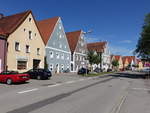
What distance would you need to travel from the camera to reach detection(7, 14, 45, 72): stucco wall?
28.8 meters

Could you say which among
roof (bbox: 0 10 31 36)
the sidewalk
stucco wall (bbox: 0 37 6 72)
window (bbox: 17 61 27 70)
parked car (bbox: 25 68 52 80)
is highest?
roof (bbox: 0 10 31 36)

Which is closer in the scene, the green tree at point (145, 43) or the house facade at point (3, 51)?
the house facade at point (3, 51)

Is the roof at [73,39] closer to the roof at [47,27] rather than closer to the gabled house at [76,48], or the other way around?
Result: the gabled house at [76,48]

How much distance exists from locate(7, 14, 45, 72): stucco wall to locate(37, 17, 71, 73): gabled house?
4.55 metres

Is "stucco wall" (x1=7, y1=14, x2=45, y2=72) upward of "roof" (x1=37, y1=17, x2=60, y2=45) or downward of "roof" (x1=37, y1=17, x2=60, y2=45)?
downward

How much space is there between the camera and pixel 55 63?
44.0 meters

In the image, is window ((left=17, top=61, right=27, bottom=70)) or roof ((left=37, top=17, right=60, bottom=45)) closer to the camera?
window ((left=17, top=61, right=27, bottom=70))

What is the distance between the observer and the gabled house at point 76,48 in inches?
2127

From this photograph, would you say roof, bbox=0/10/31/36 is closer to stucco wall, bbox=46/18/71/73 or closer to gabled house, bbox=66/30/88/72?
stucco wall, bbox=46/18/71/73

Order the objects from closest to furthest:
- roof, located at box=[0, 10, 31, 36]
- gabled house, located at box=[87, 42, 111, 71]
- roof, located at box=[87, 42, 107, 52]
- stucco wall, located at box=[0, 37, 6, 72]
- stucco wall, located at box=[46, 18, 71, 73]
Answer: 1. stucco wall, located at box=[0, 37, 6, 72]
2. roof, located at box=[0, 10, 31, 36]
3. stucco wall, located at box=[46, 18, 71, 73]
4. gabled house, located at box=[87, 42, 111, 71]
5. roof, located at box=[87, 42, 107, 52]

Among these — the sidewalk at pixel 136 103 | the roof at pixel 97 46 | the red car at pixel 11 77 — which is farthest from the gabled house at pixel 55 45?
the roof at pixel 97 46

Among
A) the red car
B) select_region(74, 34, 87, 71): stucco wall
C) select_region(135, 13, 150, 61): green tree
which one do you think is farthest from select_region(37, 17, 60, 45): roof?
the red car

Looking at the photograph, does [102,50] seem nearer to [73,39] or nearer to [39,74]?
[73,39]

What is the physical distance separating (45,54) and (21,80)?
21.3m
